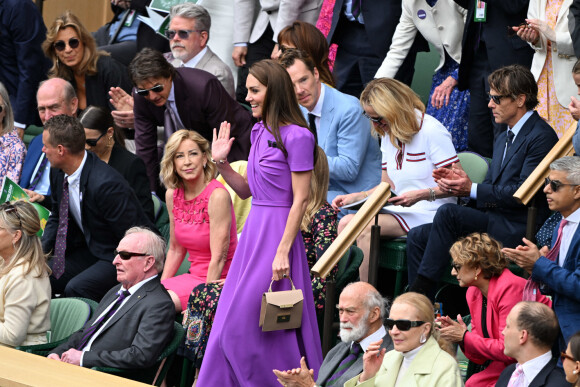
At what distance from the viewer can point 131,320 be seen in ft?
18.3

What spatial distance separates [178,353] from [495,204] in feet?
6.66

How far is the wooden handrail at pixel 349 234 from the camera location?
5.37m

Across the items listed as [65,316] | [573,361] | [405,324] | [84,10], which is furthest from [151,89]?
[84,10]

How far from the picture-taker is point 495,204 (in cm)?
613

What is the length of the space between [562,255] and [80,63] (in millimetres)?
4564

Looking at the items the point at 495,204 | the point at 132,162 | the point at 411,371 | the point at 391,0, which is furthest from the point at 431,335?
the point at 391,0

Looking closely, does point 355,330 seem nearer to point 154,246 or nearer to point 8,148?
point 154,246

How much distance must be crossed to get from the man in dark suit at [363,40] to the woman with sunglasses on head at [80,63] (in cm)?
177

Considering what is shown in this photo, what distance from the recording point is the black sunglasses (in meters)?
8.32

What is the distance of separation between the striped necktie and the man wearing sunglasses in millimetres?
876

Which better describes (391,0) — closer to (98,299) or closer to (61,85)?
(61,85)

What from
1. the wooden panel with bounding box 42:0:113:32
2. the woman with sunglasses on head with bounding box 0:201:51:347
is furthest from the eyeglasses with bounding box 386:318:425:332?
the wooden panel with bounding box 42:0:113:32

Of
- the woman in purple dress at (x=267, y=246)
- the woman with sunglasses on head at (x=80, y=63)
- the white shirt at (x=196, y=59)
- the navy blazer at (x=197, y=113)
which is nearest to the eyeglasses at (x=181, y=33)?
the white shirt at (x=196, y=59)

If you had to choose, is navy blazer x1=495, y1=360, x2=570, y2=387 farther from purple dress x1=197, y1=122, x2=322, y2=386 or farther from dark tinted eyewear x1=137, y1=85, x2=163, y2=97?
dark tinted eyewear x1=137, y1=85, x2=163, y2=97
